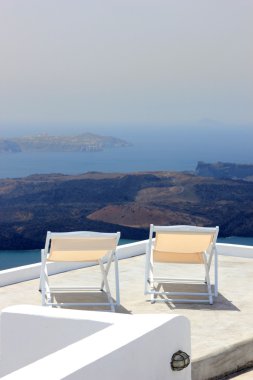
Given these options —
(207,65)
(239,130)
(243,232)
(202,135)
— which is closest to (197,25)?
(207,65)

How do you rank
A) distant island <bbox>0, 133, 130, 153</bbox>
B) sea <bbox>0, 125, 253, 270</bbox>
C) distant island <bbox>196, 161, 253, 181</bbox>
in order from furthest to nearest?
distant island <bbox>196, 161, 253, 181</bbox> < distant island <bbox>0, 133, 130, 153</bbox> < sea <bbox>0, 125, 253, 270</bbox>

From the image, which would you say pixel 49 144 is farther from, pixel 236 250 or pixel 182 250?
pixel 182 250

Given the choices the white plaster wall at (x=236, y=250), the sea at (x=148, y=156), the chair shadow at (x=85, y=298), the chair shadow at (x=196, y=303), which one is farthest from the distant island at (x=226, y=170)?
the chair shadow at (x=85, y=298)

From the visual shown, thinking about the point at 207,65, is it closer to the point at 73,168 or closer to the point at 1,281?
the point at 73,168

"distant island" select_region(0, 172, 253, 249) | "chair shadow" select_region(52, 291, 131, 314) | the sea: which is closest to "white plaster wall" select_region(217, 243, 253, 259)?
"chair shadow" select_region(52, 291, 131, 314)

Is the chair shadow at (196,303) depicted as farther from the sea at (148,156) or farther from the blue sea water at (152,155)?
the blue sea water at (152,155)

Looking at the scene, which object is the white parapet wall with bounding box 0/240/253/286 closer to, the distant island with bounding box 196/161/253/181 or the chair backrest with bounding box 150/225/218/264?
the chair backrest with bounding box 150/225/218/264

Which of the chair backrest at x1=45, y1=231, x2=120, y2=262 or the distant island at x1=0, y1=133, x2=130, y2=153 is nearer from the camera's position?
the chair backrest at x1=45, y1=231, x2=120, y2=262
